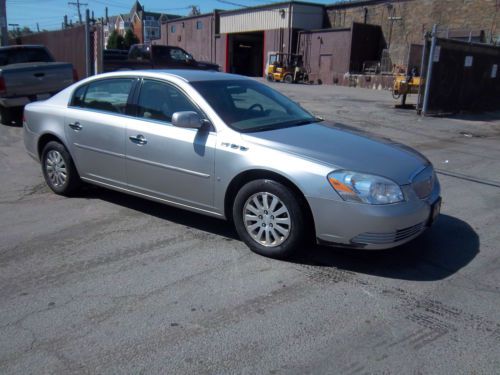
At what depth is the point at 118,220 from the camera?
207 inches

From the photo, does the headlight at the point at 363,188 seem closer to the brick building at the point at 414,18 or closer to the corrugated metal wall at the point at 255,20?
the brick building at the point at 414,18

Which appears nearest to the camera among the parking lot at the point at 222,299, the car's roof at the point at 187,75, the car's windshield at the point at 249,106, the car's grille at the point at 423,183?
the parking lot at the point at 222,299

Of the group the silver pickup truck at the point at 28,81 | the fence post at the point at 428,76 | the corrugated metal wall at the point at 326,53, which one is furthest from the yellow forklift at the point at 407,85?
the corrugated metal wall at the point at 326,53

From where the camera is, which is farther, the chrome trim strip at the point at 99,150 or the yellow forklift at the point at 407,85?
the yellow forklift at the point at 407,85

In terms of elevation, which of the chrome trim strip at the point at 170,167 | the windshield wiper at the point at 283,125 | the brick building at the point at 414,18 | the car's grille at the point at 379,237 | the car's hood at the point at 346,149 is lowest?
the car's grille at the point at 379,237

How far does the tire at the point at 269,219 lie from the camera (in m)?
4.08

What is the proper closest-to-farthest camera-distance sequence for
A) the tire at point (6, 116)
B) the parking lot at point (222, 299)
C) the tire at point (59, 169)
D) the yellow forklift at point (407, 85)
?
1. the parking lot at point (222, 299)
2. the tire at point (59, 169)
3. the tire at point (6, 116)
4. the yellow forklift at point (407, 85)

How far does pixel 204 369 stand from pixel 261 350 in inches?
14.9

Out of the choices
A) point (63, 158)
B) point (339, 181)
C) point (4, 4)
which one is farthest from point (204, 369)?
point (4, 4)

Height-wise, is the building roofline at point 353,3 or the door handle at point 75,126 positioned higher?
the building roofline at point 353,3

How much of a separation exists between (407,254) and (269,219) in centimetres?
132

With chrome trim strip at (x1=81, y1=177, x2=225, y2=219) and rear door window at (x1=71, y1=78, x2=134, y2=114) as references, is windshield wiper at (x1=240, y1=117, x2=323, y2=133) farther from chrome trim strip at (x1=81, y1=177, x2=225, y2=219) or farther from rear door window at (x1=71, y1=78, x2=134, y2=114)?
rear door window at (x1=71, y1=78, x2=134, y2=114)

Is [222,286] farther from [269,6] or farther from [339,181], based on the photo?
[269,6]

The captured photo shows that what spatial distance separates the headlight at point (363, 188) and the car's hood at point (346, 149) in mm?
70
